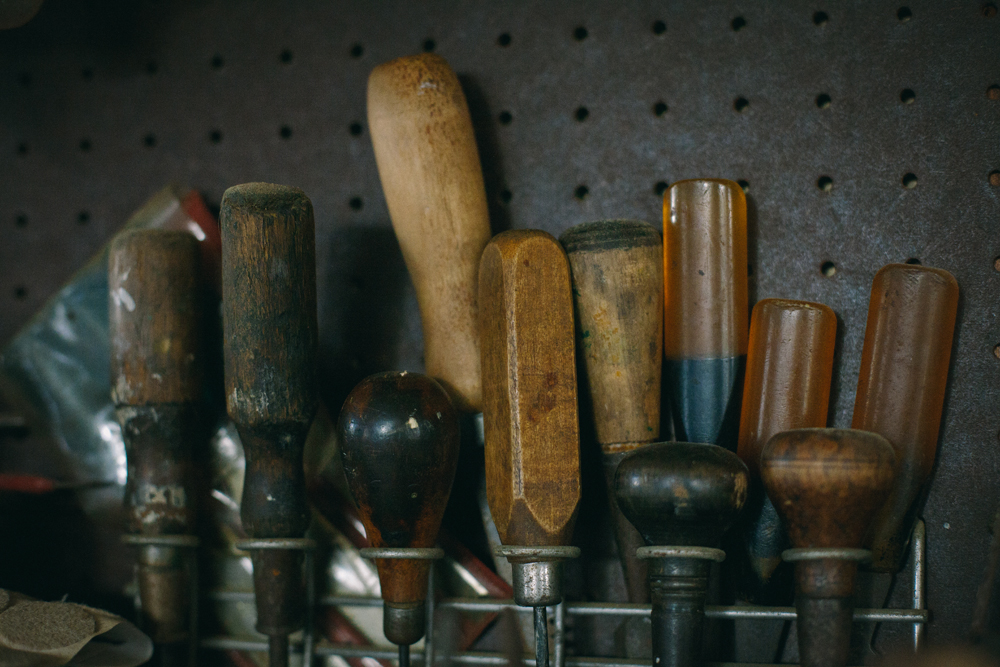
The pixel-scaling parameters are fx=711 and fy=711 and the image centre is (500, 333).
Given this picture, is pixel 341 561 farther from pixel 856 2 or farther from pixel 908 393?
pixel 856 2

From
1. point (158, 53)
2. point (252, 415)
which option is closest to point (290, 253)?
point (252, 415)

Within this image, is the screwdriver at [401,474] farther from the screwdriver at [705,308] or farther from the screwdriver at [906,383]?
the screwdriver at [906,383]

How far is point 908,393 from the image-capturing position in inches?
18.7

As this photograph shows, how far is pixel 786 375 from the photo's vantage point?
1.58ft

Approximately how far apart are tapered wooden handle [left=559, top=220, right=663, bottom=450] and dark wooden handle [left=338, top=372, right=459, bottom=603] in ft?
0.36

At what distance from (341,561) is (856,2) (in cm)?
60

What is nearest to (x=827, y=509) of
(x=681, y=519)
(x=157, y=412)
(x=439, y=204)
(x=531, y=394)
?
(x=681, y=519)

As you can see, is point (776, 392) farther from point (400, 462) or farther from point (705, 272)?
point (400, 462)

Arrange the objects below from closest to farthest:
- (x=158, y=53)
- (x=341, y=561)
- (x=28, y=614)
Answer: (x=28, y=614) < (x=341, y=561) < (x=158, y=53)

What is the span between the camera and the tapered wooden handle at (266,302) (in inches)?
18.9

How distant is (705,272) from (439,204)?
20cm

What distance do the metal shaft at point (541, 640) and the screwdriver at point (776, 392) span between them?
0.48ft

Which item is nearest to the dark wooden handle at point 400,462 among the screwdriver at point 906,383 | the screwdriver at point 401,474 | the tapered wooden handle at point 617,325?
the screwdriver at point 401,474

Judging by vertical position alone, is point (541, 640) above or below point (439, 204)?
below
